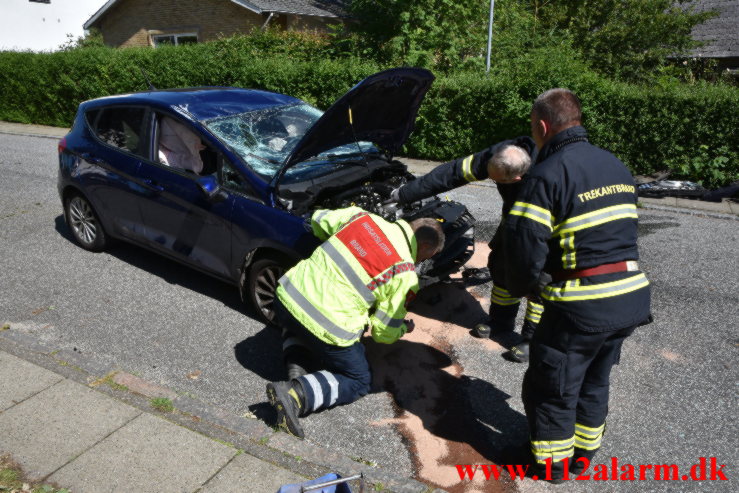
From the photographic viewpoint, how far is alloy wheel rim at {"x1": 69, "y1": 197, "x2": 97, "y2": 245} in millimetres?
6168

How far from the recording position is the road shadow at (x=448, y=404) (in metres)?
3.53

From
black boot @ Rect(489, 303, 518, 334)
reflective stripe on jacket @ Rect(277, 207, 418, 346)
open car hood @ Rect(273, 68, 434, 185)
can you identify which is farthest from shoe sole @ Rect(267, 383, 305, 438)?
black boot @ Rect(489, 303, 518, 334)

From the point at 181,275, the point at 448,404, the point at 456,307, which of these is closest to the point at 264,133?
the point at 181,275

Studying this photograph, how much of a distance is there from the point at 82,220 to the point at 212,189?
251 centimetres

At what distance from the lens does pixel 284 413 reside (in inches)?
136

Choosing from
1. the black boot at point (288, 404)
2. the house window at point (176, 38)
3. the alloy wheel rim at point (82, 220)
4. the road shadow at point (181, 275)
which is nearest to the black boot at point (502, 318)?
the black boot at point (288, 404)

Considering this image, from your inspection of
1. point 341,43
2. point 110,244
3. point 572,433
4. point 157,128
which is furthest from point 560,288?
point 341,43

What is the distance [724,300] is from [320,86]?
857cm

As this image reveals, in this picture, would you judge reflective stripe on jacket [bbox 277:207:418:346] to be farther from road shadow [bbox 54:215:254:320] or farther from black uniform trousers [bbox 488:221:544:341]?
road shadow [bbox 54:215:254:320]

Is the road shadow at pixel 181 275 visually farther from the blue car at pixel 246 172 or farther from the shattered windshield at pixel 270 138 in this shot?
the shattered windshield at pixel 270 138

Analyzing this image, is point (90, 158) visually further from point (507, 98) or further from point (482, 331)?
point (507, 98)

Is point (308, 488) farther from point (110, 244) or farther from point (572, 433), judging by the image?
point (110, 244)

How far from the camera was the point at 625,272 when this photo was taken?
9.69 ft

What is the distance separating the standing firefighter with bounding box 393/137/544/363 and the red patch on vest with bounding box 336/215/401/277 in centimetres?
69
